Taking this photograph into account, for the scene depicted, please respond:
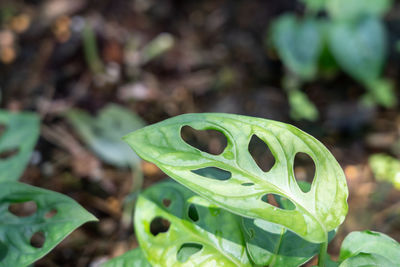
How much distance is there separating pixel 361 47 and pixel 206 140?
3.22 feet

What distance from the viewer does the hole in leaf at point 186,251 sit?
833 millimetres

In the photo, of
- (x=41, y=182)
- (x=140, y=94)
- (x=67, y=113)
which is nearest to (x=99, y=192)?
(x=41, y=182)

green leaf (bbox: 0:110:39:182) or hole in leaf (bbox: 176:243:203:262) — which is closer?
hole in leaf (bbox: 176:243:203:262)

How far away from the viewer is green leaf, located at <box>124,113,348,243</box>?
71 cm

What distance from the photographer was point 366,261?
29.5 inches

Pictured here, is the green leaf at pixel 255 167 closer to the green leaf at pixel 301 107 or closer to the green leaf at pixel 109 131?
the green leaf at pixel 109 131

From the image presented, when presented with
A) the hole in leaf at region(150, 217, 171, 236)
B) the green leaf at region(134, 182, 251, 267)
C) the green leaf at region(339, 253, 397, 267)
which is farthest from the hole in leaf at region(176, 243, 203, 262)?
the hole in leaf at region(150, 217, 171, 236)

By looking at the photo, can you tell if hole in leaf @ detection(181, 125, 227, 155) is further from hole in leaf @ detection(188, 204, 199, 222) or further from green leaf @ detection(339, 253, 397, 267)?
green leaf @ detection(339, 253, 397, 267)

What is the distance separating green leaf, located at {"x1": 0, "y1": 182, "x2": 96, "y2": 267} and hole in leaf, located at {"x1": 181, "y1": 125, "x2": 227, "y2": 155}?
1033 millimetres

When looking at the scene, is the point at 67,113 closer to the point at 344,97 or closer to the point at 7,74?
the point at 7,74

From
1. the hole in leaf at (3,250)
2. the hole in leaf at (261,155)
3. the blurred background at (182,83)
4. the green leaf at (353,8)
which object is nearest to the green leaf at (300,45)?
the blurred background at (182,83)

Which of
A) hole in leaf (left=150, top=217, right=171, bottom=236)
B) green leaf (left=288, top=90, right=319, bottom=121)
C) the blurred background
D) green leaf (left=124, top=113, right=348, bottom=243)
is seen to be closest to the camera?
green leaf (left=124, top=113, right=348, bottom=243)

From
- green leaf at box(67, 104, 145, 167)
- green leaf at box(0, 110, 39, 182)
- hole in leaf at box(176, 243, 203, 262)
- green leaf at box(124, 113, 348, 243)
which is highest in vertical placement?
green leaf at box(124, 113, 348, 243)

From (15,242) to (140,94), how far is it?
133cm
